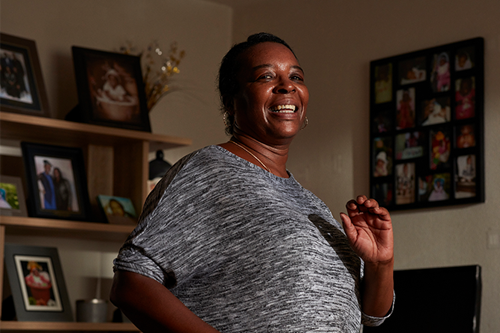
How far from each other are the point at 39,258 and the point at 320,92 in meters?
1.57

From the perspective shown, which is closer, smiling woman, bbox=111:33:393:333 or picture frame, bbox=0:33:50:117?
smiling woman, bbox=111:33:393:333

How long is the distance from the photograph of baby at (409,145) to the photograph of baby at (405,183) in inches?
1.7

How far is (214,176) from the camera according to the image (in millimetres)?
1000

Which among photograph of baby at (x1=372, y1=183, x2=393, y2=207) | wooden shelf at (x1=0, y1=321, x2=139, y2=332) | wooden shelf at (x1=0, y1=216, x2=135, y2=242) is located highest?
photograph of baby at (x1=372, y1=183, x2=393, y2=207)

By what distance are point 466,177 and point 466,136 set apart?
0.56ft

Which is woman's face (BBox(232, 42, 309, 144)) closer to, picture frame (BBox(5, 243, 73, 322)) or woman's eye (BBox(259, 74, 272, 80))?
woman's eye (BBox(259, 74, 272, 80))

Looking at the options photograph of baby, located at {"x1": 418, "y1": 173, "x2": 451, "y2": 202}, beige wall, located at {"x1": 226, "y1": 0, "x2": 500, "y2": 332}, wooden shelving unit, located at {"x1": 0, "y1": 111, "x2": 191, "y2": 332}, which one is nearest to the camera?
wooden shelving unit, located at {"x1": 0, "y1": 111, "x2": 191, "y2": 332}

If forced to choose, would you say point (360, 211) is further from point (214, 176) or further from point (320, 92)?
point (320, 92)

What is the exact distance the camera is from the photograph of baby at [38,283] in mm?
2650

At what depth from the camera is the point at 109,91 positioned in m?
2.96

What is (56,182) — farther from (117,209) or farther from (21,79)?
(21,79)

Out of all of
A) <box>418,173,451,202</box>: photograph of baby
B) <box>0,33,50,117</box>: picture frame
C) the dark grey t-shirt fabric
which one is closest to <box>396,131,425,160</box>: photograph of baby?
<box>418,173,451,202</box>: photograph of baby

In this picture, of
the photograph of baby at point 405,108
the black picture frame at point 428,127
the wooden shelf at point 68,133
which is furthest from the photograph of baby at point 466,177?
the wooden shelf at point 68,133

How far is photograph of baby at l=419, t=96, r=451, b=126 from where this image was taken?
2.85 metres
